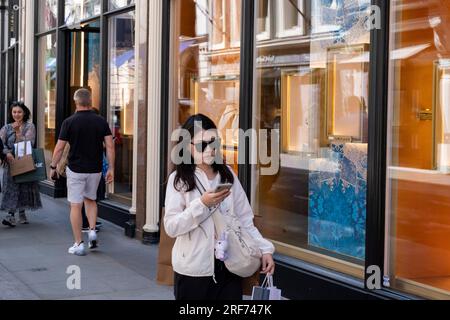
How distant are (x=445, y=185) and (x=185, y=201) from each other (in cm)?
309

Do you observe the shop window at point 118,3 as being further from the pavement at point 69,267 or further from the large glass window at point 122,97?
the pavement at point 69,267

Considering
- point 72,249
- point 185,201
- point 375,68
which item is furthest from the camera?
point 72,249

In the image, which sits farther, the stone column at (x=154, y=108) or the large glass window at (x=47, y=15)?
the large glass window at (x=47, y=15)

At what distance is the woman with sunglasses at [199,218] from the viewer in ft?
12.2

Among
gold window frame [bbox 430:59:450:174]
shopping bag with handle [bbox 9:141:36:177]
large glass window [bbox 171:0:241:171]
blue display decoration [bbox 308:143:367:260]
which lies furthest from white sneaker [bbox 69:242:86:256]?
gold window frame [bbox 430:59:450:174]

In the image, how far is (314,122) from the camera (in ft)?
23.1

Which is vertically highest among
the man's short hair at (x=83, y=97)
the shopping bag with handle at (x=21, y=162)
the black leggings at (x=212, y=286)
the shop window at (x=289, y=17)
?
the shop window at (x=289, y=17)

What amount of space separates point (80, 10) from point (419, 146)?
806 centimetres

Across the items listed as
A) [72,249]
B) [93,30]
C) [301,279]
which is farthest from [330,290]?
[93,30]

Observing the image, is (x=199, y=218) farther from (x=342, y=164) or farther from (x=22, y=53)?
(x=22, y=53)

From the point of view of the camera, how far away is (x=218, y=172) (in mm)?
3938

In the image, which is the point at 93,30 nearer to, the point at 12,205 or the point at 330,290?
the point at 12,205

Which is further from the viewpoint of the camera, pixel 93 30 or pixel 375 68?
pixel 93 30

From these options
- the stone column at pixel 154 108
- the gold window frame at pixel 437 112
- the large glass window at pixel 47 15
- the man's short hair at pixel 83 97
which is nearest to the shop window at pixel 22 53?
the large glass window at pixel 47 15
